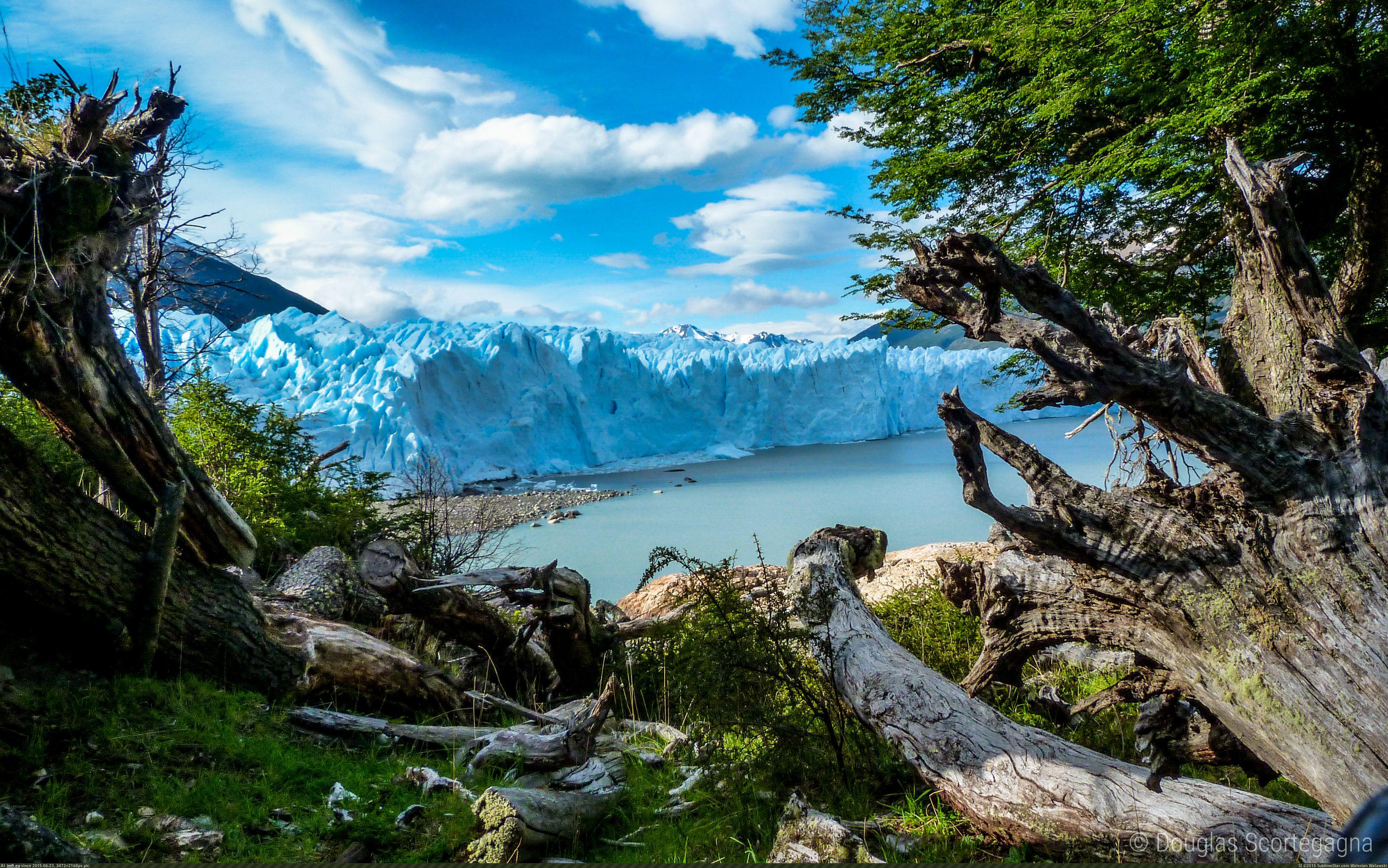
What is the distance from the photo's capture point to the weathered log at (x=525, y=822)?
2.39 metres

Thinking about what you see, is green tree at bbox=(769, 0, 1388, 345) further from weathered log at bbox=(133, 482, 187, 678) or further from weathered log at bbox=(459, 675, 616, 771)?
weathered log at bbox=(133, 482, 187, 678)

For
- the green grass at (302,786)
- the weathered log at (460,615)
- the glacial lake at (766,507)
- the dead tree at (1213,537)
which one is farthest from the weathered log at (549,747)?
the glacial lake at (766,507)

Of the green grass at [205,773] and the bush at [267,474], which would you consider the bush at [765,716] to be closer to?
the green grass at [205,773]

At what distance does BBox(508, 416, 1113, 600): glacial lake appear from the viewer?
14203mm

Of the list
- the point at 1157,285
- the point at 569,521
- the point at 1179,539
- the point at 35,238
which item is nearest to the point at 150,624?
the point at 35,238

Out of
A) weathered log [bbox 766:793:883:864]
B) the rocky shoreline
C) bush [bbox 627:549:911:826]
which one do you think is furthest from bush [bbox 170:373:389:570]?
the rocky shoreline

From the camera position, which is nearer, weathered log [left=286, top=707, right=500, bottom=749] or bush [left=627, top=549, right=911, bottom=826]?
bush [left=627, top=549, right=911, bottom=826]

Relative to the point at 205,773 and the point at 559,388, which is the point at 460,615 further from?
the point at 559,388

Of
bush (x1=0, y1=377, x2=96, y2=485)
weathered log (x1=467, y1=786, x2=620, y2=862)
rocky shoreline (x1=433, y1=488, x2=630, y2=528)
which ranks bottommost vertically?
rocky shoreline (x1=433, y1=488, x2=630, y2=528)

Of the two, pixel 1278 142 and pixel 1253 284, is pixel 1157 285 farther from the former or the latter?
pixel 1253 284

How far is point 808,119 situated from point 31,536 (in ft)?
33.5

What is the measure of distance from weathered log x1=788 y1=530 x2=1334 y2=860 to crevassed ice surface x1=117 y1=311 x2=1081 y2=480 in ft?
34.8

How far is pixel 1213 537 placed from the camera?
2824 mm

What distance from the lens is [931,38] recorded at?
30.2ft
